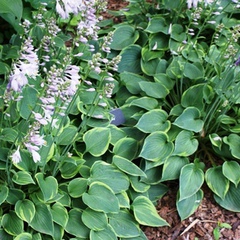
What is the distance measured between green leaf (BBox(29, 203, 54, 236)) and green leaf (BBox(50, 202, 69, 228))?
0.06 meters

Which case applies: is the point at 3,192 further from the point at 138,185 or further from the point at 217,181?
the point at 217,181

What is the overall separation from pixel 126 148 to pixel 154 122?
0.31 metres

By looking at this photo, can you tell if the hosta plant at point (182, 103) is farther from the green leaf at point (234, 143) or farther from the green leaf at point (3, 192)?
the green leaf at point (3, 192)

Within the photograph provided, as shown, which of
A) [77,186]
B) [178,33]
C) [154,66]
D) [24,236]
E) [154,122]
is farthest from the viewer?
[178,33]

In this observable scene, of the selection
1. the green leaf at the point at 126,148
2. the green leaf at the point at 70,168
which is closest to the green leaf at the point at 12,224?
the green leaf at the point at 70,168

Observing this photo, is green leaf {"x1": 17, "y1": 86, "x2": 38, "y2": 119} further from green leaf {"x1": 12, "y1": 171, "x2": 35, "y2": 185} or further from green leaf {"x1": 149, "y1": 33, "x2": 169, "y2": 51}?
green leaf {"x1": 149, "y1": 33, "x2": 169, "y2": 51}

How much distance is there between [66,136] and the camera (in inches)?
124

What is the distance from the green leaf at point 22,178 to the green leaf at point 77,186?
0.31 meters

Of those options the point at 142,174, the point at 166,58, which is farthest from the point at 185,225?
the point at 166,58

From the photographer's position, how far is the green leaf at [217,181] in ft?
10.5

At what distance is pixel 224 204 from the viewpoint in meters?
3.23

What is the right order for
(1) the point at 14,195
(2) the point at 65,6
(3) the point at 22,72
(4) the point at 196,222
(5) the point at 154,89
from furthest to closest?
(5) the point at 154,89
(4) the point at 196,222
(1) the point at 14,195
(2) the point at 65,6
(3) the point at 22,72

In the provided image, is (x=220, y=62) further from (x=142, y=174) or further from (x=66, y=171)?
(x=66, y=171)

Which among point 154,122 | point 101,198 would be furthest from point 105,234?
point 154,122
